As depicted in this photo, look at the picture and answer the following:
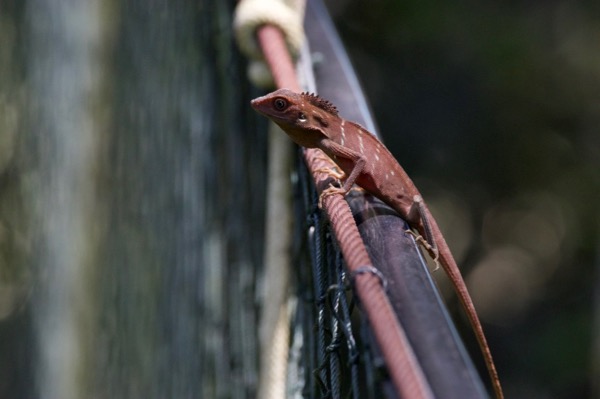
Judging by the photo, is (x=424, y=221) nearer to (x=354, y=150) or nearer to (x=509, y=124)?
(x=354, y=150)

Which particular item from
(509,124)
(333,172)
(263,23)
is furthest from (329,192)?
(509,124)

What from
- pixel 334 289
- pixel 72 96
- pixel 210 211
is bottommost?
pixel 334 289

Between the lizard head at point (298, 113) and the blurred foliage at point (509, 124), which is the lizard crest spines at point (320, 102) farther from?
the blurred foliage at point (509, 124)

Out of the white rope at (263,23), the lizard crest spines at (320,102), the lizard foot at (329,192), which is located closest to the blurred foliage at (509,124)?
the white rope at (263,23)

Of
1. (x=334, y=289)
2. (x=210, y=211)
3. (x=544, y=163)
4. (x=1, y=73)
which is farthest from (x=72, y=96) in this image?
(x=544, y=163)

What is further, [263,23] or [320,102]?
[263,23]

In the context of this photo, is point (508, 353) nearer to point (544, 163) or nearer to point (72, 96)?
point (544, 163)

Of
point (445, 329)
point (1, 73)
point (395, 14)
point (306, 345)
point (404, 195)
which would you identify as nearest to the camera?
point (445, 329)
